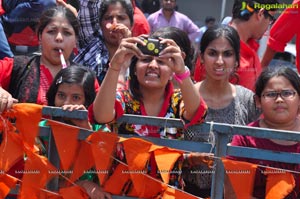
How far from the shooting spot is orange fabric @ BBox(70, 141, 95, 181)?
118 inches

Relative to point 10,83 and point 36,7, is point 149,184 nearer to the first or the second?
point 10,83

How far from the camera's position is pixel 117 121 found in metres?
2.96

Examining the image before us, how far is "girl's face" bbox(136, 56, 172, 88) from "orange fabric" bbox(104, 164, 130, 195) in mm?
523

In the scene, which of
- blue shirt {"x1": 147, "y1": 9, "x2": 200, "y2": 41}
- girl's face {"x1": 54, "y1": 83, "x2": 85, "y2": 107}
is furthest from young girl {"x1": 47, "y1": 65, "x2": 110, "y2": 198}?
blue shirt {"x1": 147, "y1": 9, "x2": 200, "y2": 41}

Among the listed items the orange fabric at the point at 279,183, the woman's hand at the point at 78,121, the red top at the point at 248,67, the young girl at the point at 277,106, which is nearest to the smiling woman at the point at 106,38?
the red top at the point at 248,67

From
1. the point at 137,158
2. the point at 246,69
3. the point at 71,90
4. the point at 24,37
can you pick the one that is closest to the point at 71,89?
the point at 71,90

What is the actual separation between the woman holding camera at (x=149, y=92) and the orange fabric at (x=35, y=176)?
334 millimetres

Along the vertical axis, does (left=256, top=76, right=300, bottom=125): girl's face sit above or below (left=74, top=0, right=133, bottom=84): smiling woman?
below

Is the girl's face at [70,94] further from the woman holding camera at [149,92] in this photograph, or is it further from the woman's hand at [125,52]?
the woman's hand at [125,52]

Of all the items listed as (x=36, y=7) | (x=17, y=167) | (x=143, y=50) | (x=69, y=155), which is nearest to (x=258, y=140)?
(x=143, y=50)

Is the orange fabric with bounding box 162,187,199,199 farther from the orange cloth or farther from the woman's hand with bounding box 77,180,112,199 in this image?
the orange cloth

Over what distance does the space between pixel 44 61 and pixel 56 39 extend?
6.7 inches

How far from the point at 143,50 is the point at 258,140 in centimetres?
75

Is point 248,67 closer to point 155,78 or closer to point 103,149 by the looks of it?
point 155,78
